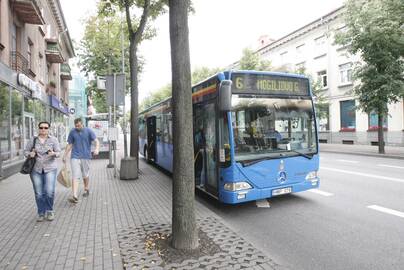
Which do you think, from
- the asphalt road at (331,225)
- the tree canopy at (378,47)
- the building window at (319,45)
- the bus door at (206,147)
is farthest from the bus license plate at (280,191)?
the building window at (319,45)

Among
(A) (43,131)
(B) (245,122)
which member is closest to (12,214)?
(A) (43,131)

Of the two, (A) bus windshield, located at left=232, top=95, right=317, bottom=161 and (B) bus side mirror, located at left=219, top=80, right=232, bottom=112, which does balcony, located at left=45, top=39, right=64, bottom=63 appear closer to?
(A) bus windshield, located at left=232, top=95, right=317, bottom=161

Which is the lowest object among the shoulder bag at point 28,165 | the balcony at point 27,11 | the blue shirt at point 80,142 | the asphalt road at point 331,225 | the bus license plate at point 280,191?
the asphalt road at point 331,225

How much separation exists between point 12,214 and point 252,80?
524 cm

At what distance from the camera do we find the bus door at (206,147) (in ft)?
21.8

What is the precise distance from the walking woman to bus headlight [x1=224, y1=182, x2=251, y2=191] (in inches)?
122

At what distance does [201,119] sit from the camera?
7.26 m

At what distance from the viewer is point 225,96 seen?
5.62 meters

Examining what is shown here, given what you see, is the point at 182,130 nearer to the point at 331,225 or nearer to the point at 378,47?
the point at 331,225

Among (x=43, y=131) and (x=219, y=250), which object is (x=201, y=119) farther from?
(x=219, y=250)

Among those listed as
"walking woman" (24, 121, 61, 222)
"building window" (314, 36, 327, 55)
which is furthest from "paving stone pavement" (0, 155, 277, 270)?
"building window" (314, 36, 327, 55)

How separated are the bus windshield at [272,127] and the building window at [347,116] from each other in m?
21.7

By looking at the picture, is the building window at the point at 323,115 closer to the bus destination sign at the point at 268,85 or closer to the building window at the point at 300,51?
the building window at the point at 300,51

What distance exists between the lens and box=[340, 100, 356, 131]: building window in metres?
26.5
